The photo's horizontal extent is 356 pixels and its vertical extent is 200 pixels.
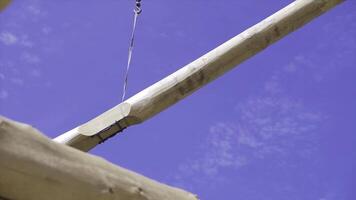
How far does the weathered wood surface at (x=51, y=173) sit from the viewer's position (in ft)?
6.80

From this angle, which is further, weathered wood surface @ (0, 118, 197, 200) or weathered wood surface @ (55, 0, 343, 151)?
weathered wood surface @ (55, 0, 343, 151)

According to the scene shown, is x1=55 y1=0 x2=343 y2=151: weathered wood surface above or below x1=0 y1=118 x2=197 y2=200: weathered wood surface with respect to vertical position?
above

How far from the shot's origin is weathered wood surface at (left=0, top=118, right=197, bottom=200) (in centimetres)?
207

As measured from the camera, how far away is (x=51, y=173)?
2.15m

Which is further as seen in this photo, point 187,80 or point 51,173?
point 187,80

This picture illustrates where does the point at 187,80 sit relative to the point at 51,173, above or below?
above

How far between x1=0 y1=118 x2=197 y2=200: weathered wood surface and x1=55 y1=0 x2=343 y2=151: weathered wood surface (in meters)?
1.97

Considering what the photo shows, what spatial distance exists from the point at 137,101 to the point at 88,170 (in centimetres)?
214

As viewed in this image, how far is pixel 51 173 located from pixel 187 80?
2463mm

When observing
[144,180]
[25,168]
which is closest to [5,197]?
[25,168]

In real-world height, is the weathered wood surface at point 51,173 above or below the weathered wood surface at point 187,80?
below

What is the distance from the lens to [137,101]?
4414mm

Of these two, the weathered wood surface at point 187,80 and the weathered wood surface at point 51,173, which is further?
the weathered wood surface at point 187,80

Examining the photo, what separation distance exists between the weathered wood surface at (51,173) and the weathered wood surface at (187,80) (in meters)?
1.97
